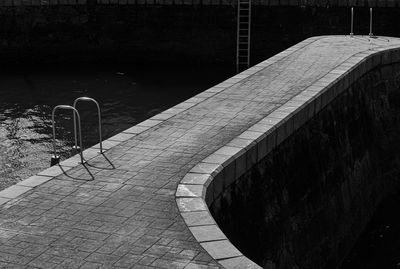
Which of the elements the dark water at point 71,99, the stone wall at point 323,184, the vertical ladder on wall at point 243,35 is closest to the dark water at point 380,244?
the stone wall at point 323,184

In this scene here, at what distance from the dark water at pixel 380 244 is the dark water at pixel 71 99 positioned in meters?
7.10

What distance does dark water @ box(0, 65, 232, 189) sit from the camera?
16.8m

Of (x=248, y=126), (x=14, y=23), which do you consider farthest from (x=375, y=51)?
(x=14, y=23)

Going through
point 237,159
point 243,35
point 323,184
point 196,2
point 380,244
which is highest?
point 196,2

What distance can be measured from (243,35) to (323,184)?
14034 millimetres

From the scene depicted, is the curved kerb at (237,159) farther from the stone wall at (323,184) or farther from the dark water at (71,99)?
the dark water at (71,99)

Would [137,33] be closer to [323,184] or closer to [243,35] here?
[243,35]

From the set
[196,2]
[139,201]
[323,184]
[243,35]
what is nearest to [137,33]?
[196,2]

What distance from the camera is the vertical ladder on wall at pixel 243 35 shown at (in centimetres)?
2561

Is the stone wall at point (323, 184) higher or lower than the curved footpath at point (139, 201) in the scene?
lower

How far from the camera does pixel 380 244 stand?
551 inches

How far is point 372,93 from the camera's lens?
1612cm

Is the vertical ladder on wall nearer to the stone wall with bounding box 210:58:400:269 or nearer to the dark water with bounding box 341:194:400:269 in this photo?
the stone wall with bounding box 210:58:400:269

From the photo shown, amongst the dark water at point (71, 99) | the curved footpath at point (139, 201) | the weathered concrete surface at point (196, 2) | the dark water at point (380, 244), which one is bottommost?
the dark water at point (380, 244)
